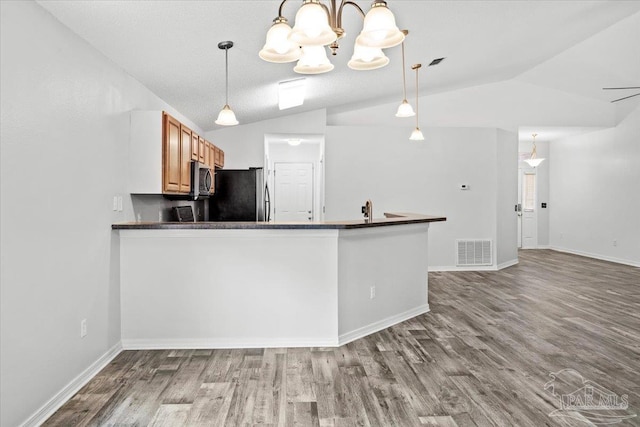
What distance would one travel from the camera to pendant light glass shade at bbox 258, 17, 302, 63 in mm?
1937

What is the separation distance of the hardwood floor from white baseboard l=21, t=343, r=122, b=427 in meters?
0.05

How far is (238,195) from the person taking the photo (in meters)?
5.89

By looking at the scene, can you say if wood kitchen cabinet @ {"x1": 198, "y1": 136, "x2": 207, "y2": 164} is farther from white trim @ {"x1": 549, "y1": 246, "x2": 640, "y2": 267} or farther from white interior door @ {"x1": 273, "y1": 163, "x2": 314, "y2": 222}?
white trim @ {"x1": 549, "y1": 246, "x2": 640, "y2": 267}

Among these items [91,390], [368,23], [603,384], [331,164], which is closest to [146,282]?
[91,390]

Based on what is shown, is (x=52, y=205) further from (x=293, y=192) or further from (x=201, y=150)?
(x=293, y=192)

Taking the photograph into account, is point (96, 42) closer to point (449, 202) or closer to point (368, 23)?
point (368, 23)

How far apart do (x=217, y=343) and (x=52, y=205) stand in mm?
1703

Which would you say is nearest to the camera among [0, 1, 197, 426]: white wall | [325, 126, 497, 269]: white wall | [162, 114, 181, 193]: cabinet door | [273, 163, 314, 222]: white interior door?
[0, 1, 197, 426]: white wall

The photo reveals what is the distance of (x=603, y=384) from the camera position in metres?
2.84

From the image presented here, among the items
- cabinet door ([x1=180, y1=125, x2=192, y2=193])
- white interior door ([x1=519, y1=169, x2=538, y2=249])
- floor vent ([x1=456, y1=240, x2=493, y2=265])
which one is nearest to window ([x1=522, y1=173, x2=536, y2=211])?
white interior door ([x1=519, y1=169, x2=538, y2=249])

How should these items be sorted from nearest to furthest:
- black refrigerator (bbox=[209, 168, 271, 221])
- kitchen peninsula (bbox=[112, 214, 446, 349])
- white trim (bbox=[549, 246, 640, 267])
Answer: kitchen peninsula (bbox=[112, 214, 446, 349])
black refrigerator (bbox=[209, 168, 271, 221])
white trim (bbox=[549, 246, 640, 267])

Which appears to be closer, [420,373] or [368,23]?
[368,23]

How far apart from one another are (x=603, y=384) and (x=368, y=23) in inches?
110

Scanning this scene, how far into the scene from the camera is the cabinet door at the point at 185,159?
4.18 m
